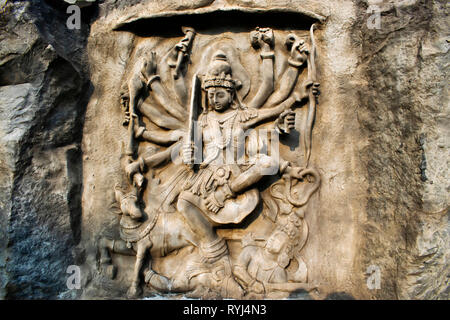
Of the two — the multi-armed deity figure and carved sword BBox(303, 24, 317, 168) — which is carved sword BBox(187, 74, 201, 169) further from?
carved sword BBox(303, 24, 317, 168)

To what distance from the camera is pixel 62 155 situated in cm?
332

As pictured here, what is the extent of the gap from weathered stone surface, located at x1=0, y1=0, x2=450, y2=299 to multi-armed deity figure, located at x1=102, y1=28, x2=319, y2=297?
173 millimetres

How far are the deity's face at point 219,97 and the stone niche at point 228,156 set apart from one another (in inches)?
0.8

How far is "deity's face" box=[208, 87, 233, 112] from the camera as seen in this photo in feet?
11.0

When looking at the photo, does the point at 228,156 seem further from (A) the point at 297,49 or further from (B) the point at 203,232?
(A) the point at 297,49

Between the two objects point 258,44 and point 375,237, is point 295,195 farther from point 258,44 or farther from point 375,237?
point 258,44

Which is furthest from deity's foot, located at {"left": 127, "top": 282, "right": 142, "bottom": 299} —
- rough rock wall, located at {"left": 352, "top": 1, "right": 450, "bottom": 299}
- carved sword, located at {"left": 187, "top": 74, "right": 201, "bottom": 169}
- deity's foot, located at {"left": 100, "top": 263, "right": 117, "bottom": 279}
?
rough rock wall, located at {"left": 352, "top": 1, "right": 450, "bottom": 299}

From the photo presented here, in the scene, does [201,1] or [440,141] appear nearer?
[440,141]

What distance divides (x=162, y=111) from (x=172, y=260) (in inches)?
61.5

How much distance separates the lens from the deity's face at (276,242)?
316 cm

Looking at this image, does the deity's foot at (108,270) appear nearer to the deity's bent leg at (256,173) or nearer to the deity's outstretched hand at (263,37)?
the deity's bent leg at (256,173)

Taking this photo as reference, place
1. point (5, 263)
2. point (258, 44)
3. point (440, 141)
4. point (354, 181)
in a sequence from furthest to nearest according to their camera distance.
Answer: point (258, 44)
point (354, 181)
point (5, 263)
point (440, 141)

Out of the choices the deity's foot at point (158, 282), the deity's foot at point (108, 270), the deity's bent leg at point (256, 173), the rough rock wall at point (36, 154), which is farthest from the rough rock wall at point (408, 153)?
the rough rock wall at point (36, 154)

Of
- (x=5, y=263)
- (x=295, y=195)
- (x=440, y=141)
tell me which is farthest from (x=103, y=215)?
(x=440, y=141)
